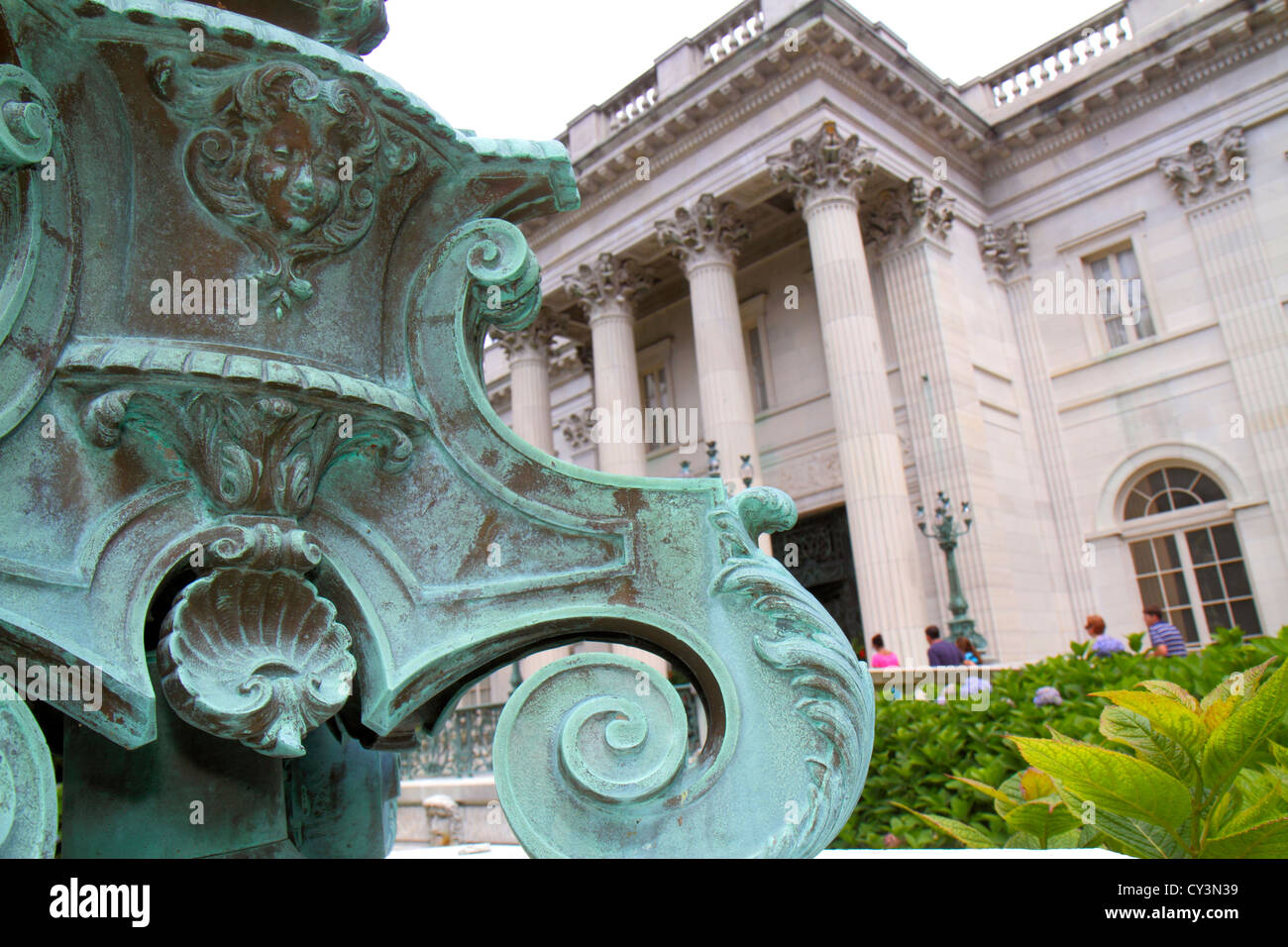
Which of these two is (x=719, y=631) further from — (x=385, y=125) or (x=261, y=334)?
(x=385, y=125)

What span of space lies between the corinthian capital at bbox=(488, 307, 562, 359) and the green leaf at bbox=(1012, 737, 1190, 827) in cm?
2213

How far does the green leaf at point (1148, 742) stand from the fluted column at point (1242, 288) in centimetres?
1754

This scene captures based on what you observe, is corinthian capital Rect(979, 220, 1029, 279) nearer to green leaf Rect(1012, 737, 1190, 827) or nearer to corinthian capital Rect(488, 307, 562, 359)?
corinthian capital Rect(488, 307, 562, 359)

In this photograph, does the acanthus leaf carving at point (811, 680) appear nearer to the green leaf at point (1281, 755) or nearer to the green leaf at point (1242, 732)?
the green leaf at point (1242, 732)

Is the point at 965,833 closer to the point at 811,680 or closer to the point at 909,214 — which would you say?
the point at 811,680

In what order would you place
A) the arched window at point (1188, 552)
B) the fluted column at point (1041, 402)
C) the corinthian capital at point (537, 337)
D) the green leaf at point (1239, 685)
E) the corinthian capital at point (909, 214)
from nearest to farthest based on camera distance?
the green leaf at point (1239, 685) < the arched window at point (1188, 552) < the fluted column at point (1041, 402) < the corinthian capital at point (909, 214) < the corinthian capital at point (537, 337)

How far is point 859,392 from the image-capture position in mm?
17125

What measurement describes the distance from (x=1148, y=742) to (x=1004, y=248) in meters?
20.8

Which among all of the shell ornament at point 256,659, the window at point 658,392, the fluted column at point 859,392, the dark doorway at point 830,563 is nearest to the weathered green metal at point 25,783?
the shell ornament at point 256,659

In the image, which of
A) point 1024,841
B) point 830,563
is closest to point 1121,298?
point 830,563

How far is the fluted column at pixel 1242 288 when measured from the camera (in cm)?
1678

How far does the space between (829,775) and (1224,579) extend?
18.4 m

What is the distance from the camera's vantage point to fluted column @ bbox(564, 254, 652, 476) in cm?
2111

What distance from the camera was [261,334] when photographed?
231cm
